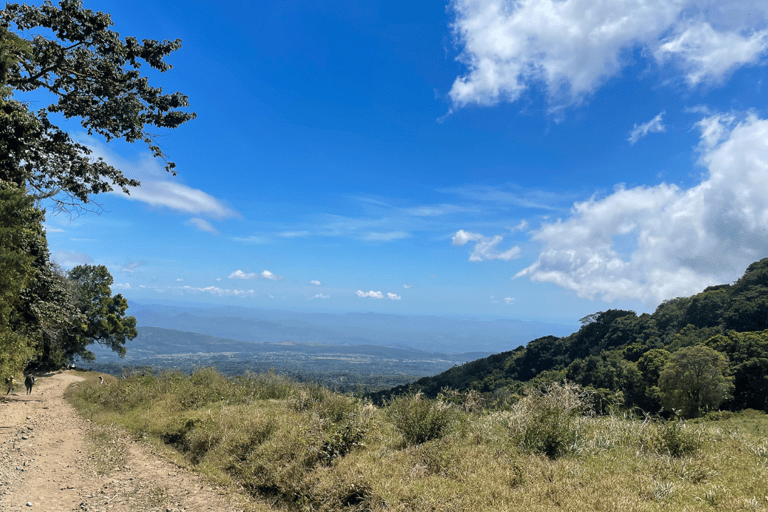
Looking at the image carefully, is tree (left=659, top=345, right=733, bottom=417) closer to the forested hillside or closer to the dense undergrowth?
the forested hillside

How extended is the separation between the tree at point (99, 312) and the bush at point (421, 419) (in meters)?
38.8

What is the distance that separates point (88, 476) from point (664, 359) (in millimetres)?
59194

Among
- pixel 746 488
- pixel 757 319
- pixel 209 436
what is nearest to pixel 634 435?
pixel 746 488

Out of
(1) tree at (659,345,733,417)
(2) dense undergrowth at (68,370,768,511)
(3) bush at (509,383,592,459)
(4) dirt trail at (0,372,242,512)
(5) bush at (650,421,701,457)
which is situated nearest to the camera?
(2) dense undergrowth at (68,370,768,511)

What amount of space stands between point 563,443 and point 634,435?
1.93m

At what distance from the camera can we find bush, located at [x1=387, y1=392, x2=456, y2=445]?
845cm

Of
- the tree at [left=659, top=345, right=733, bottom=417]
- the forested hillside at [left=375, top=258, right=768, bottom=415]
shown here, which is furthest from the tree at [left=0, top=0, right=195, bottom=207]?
the tree at [left=659, top=345, right=733, bottom=417]

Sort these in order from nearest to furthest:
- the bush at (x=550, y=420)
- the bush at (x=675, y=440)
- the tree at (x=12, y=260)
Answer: the bush at (x=675, y=440)
the bush at (x=550, y=420)
the tree at (x=12, y=260)

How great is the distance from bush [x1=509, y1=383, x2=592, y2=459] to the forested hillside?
2.61 ft

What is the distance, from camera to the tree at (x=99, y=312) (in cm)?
3484

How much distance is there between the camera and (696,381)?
34.5 metres

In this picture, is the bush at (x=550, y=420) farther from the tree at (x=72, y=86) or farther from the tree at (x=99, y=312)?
the tree at (x=99, y=312)

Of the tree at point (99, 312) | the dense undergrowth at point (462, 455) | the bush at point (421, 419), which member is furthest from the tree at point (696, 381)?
the tree at point (99, 312)

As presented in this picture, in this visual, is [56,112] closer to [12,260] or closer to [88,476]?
[12,260]
